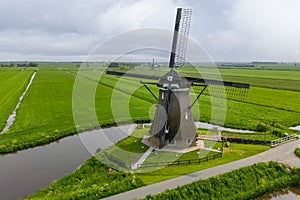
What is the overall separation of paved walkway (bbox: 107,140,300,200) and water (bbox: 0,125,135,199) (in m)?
6.20

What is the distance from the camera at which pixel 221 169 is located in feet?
56.6

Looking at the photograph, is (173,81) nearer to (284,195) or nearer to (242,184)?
(242,184)

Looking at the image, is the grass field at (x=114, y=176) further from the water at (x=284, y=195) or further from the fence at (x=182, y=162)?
the water at (x=284, y=195)

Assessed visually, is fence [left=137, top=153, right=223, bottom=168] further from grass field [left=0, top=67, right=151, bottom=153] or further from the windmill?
grass field [left=0, top=67, right=151, bottom=153]

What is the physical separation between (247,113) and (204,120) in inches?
345

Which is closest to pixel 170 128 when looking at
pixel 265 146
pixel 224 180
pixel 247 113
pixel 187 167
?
pixel 187 167

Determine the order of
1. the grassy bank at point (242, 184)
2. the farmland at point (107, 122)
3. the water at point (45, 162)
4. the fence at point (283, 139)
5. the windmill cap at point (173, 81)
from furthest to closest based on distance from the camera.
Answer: the fence at point (283, 139) → the windmill cap at point (173, 81) → the water at point (45, 162) → the farmland at point (107, 122) → the grassy bank at point (242, 184)

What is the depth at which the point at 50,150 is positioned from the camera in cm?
2294

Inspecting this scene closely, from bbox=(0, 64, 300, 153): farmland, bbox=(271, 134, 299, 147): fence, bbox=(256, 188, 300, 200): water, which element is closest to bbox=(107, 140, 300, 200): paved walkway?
bbox=(271, 134, 299, 147): fence

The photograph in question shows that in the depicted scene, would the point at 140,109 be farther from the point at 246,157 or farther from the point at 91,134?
the point at 246,157

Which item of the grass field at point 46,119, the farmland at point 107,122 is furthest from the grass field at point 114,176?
the grass field at point 46,119

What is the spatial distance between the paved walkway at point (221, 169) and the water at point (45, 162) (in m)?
6.20

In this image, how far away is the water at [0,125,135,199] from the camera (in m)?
16.6

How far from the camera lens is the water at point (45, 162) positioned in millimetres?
16562
